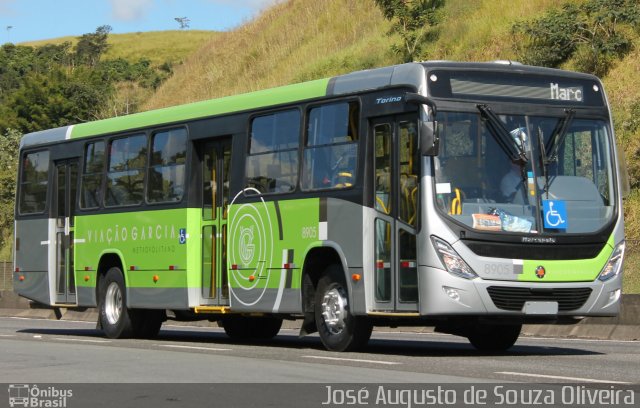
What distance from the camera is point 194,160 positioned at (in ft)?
65.5

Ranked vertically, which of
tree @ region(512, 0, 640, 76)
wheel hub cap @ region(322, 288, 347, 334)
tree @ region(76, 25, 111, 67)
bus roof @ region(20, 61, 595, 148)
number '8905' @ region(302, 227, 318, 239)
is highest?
tree @ region(76, 25, 111, 67)

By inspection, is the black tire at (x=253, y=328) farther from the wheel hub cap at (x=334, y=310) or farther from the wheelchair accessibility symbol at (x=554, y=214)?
the wheelchair accessibility symbol at (x=554, y=214)

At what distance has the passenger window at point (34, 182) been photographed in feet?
77.8

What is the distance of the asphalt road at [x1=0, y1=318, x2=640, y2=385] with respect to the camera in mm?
12828

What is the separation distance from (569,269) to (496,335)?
83.8 inches

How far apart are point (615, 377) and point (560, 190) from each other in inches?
139

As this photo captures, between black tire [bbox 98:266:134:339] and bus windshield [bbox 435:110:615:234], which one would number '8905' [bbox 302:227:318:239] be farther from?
black tire [bbox 98:266:134:339]

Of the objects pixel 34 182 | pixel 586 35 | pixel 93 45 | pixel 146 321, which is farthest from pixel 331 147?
pixel 93 45

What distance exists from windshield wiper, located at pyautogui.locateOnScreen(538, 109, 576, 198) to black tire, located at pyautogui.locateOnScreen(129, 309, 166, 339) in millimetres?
7737

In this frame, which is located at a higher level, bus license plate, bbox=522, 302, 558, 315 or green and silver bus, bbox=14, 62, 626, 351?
green and silver bus, bbox=14, 62, 626, 351

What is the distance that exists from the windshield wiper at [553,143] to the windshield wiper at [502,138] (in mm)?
253

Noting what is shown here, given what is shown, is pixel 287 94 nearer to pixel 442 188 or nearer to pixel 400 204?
pixel 400 204

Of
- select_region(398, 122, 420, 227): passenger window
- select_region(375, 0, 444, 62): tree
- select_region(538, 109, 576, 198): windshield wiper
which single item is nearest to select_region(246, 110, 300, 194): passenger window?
select_region(398, 122, 420, 227): passenger window
